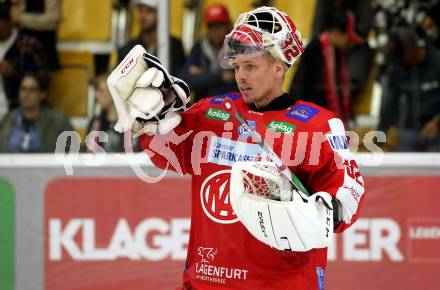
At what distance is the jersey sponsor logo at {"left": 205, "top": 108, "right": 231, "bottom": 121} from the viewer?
325 centimetres

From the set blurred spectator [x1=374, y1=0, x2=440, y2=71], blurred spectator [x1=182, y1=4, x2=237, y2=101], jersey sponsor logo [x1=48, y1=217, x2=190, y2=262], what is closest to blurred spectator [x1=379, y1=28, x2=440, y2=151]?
blurred spectator [x1=374, y1=0, x2=440, y2=71]

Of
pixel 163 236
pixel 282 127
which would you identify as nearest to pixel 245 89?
pixel 282 127

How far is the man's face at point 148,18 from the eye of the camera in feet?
17.9

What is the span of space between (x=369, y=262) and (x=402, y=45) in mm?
1283

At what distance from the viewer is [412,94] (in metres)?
5.35

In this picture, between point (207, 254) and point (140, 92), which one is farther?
point (207, 254)

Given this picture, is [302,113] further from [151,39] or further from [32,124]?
[32,124]

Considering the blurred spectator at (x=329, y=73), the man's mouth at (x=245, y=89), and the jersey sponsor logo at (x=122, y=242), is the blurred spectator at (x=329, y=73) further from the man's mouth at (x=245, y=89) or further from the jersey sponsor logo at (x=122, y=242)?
the man's mouth at (x=245, y=89)

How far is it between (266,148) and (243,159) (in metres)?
0.13

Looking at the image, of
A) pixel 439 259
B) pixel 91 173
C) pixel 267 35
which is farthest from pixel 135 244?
pixel 267 35

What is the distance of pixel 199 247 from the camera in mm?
3215

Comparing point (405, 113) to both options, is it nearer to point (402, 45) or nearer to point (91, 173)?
point (402, 45)

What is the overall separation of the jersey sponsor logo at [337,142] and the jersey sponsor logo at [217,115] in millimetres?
383

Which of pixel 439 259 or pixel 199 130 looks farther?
pixel 439 259
